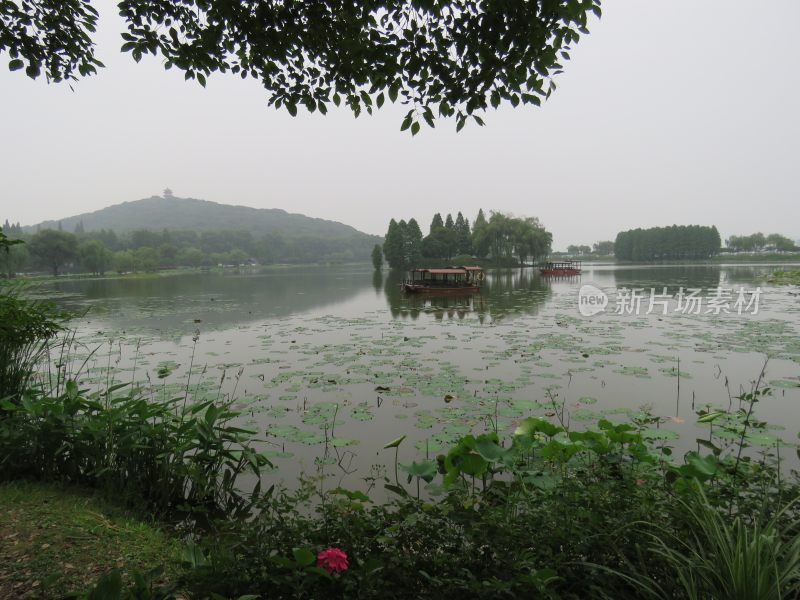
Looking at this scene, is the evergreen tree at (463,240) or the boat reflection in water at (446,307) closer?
the boat reflection in water at (446,307)

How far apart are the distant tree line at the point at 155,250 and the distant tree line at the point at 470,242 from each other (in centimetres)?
5332

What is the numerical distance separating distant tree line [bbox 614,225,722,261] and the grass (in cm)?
14355

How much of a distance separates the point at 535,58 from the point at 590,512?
3432 millimetres

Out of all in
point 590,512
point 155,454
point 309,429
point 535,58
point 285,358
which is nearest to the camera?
point 590,512

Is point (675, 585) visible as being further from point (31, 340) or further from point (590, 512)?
point (31, 340)

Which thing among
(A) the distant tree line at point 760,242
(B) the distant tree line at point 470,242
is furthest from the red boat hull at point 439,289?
(A) the distant tree line at point 760,242

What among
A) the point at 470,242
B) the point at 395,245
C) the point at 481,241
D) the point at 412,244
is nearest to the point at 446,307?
the point at 395,245

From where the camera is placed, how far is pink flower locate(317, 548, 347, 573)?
204cm

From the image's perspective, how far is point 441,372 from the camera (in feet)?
28.6

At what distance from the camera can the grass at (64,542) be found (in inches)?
87.0

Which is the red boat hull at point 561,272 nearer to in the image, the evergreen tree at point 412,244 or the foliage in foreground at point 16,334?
the evergreen tree at point 412,244

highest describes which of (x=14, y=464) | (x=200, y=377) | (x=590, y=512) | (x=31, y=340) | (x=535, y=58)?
(x=535, y=58)

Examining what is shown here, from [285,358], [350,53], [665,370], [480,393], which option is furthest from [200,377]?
[665,370]

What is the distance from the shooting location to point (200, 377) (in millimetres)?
8570
